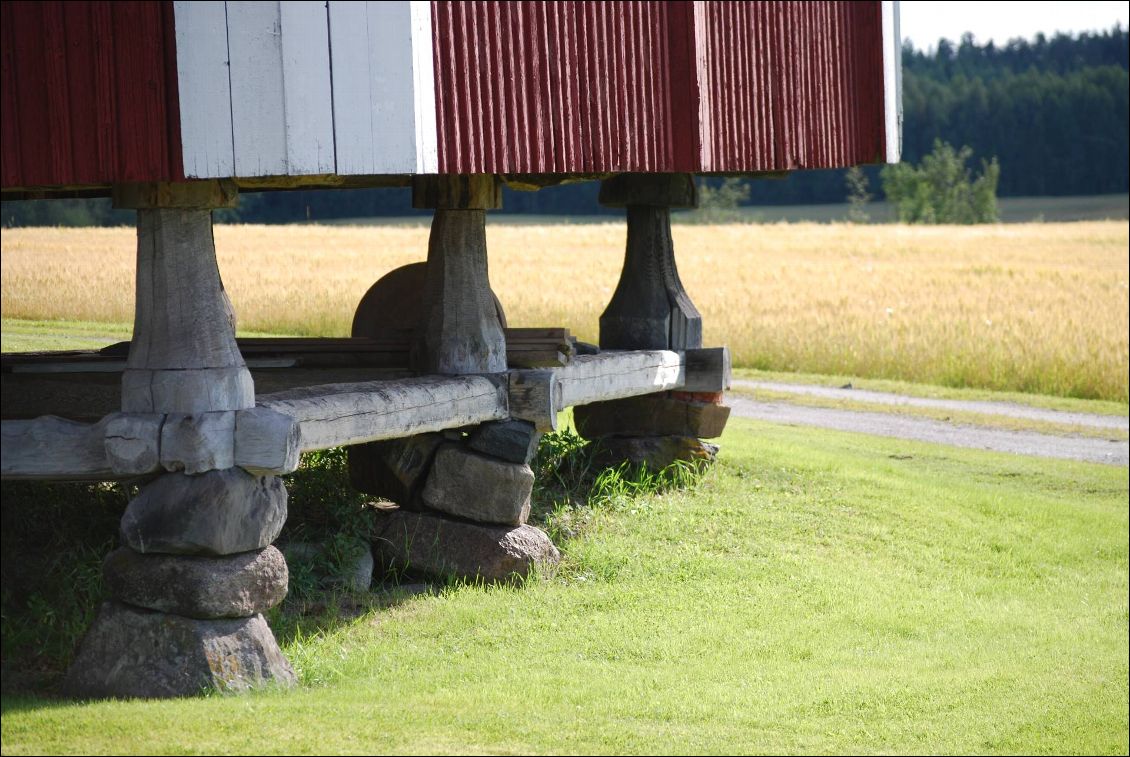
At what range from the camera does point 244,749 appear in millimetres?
5484

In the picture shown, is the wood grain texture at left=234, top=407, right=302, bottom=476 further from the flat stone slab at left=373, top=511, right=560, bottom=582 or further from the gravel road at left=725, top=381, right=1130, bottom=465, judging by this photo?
the gravel road at left=725, top=381, right=1130, bottom=465

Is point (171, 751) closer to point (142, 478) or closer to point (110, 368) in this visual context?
point (142, 478)

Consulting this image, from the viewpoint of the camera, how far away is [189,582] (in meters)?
6.46

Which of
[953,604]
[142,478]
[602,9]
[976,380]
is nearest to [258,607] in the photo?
[142,478]

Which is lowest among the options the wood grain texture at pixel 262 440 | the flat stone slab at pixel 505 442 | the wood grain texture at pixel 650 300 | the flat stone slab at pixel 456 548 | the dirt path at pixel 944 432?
the dirt path at pixel 944 432

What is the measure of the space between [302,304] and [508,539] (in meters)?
16.8

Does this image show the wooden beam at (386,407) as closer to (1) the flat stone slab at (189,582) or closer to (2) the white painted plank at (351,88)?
(1) the flat stone slab at (189,582)

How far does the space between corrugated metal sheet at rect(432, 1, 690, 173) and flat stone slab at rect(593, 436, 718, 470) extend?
3243mm

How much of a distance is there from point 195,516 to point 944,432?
1305cm

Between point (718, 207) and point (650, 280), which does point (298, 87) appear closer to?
point (650, 280)

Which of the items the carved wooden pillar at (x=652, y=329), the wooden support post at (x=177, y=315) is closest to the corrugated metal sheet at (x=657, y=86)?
the carved wooden pillar at (x=652, y=329)

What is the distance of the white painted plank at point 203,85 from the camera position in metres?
6.30

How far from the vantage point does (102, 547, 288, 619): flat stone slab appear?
6.47m

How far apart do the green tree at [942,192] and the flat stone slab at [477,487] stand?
315ft
